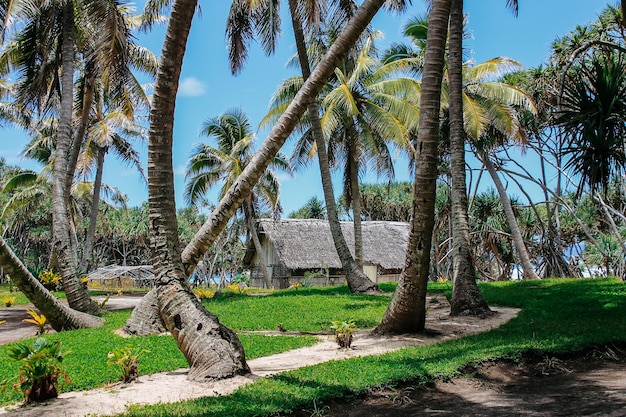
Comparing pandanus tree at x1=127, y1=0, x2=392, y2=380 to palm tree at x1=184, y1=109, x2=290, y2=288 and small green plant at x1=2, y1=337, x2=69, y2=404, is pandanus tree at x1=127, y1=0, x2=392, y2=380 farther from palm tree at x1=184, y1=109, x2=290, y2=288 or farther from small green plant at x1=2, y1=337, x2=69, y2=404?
palm tree at x1=184, y1=109, x2=290, y2=288

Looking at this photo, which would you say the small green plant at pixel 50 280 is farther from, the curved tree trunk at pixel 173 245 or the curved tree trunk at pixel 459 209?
the curved tree trunk at pixel 173 245

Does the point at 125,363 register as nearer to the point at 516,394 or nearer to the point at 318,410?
the point at 318,410

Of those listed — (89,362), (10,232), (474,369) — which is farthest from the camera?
(10,232)

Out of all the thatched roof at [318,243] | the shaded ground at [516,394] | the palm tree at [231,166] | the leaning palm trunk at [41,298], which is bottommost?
the shaded ground at [516,394]

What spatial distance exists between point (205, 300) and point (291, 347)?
8.82 metres

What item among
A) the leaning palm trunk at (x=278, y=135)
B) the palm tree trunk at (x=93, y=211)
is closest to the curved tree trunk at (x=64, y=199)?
the leaning palm trunk at (x=278, y=135)

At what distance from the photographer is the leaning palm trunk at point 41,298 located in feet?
29.5

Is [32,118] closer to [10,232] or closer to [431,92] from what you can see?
[10,232]

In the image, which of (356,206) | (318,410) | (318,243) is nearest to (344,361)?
(318,410)

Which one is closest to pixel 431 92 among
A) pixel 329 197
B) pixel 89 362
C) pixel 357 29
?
pixel 357 29

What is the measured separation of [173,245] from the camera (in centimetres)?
661

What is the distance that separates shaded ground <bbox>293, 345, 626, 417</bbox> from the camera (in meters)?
5.07

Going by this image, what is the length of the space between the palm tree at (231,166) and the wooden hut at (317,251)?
1.47 metres

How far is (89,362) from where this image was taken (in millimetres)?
7355
